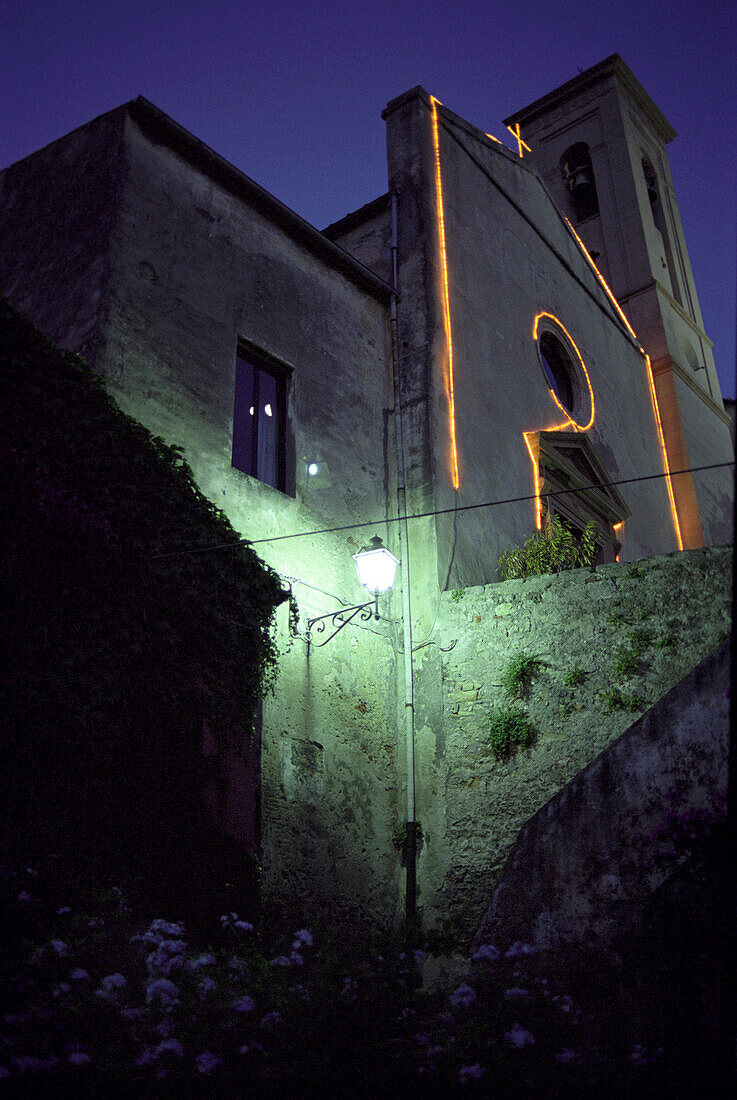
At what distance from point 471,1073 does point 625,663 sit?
3.72 meters

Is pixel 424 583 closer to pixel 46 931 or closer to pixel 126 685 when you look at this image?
pixel 126 685

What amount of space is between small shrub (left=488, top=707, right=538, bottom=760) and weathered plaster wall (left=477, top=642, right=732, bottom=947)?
1.29 metres

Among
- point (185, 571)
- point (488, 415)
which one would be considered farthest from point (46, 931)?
point (488, 415)

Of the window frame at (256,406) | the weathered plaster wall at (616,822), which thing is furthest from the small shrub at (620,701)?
the window frame at (256,406)

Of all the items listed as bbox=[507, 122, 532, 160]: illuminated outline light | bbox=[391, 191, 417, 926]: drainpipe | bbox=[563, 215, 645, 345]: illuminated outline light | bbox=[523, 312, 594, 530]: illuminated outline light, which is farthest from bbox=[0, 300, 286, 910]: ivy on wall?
bbox=[507, 122, 532, 160]: illuminated outline light

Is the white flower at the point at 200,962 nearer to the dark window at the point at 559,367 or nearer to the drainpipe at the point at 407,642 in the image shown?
the drainpipe at the point at 407,642

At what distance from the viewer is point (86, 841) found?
496cm

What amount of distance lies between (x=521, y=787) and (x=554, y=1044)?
2.59 meters

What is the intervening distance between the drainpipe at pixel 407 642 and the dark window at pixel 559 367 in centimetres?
366

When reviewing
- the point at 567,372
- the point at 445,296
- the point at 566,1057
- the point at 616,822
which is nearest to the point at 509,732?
the point at 616,822

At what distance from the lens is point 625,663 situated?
277 inches

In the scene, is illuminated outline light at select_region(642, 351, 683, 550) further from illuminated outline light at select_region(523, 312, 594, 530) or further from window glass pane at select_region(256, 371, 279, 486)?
window glass pane at select_region(256, 371, 279, 486)

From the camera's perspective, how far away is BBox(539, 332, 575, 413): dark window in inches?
513

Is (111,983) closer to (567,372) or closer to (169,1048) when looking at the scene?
(169,1048)
